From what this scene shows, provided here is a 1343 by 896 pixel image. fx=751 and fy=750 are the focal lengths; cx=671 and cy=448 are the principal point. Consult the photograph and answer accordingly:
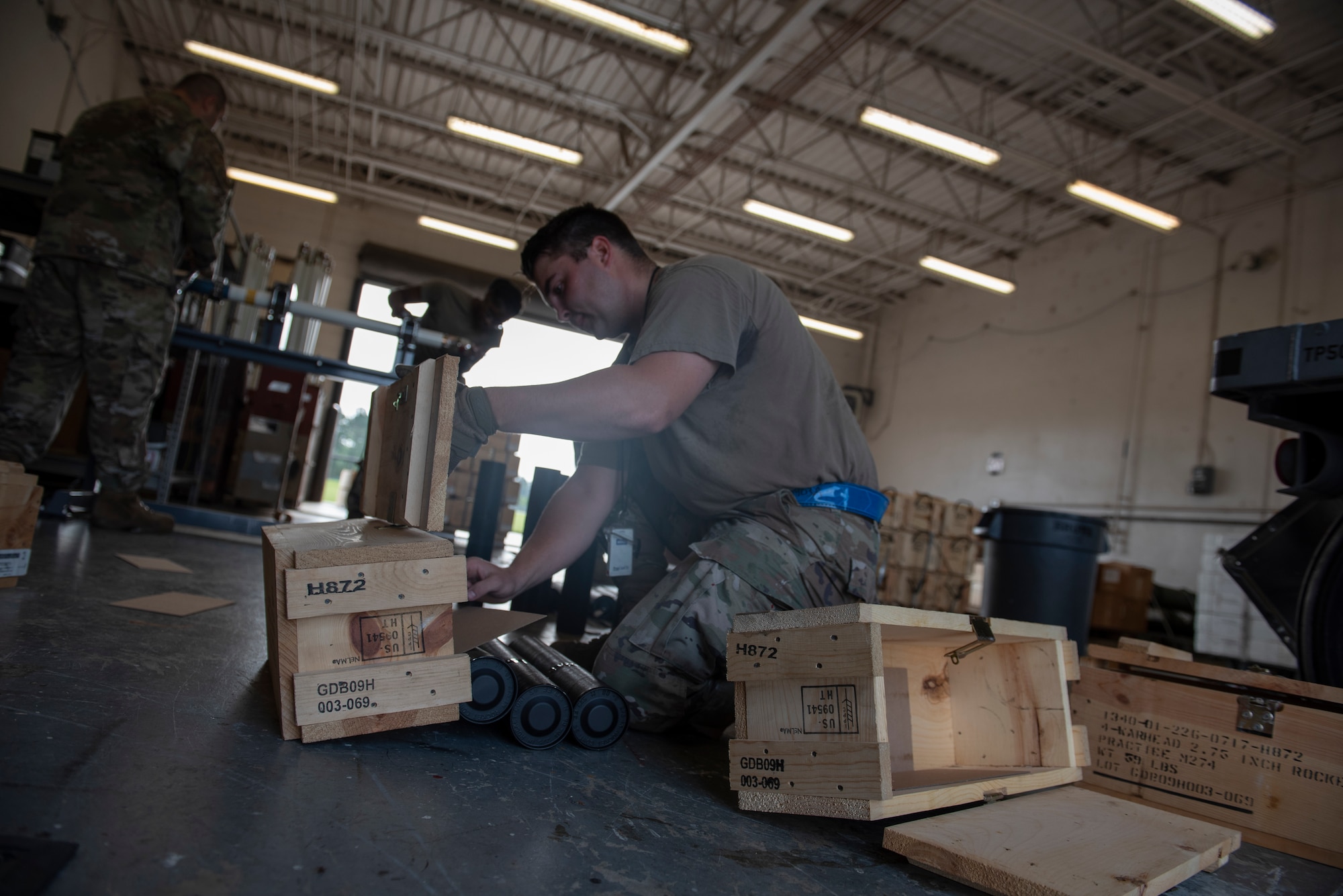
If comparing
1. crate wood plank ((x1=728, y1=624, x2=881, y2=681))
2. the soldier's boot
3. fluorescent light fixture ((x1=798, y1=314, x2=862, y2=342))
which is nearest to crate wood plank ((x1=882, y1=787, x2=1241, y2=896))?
crate wood plank ((x1=728, y1=624, x2=881, y2=681))

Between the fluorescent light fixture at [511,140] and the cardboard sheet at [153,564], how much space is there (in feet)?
23.4

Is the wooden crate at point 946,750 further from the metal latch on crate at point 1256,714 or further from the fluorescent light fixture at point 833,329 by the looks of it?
the fluorescent light fixture at point 833,329

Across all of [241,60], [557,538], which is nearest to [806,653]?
[557,538]

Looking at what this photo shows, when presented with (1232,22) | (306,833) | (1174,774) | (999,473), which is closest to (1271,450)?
(999,473)

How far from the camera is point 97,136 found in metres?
3.61

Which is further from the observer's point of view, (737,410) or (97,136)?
(97,136)

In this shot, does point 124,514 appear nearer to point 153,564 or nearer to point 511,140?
point 153,564

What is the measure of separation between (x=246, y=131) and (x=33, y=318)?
10.4 meters

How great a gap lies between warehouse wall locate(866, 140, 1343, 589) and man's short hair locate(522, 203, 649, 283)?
29.9 feet

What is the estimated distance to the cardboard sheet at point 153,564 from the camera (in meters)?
2.78

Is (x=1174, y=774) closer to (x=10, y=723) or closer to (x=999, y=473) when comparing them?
(x=10, y=723)

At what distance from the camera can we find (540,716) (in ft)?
4.78

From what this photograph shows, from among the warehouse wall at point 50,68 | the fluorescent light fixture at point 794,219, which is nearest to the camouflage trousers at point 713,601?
the warehouse wall at point 50,68

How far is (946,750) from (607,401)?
1046 millimetres
